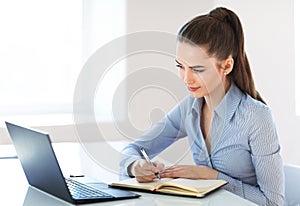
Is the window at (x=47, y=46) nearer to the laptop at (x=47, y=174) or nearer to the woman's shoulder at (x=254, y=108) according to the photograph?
the woman's shoulder at (x=254, y=108)

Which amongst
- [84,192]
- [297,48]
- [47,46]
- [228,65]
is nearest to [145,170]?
[84,192]

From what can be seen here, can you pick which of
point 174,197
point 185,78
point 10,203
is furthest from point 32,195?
point 185,78

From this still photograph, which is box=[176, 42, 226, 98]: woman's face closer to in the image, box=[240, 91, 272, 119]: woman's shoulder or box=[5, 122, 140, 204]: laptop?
box=[240, 91, 272, 119]: woman's shoulder

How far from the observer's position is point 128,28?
10.0 ft

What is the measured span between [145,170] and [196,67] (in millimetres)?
371

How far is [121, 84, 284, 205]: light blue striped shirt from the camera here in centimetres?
167

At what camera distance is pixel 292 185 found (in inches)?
71.4

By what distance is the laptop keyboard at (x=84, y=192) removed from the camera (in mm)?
1418

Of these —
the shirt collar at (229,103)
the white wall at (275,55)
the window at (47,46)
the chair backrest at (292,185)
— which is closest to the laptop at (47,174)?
the shirt collar at (229,103)

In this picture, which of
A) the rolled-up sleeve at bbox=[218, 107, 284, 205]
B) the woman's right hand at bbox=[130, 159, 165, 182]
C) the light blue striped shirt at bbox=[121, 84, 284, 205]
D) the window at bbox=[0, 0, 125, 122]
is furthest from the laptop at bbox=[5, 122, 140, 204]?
the window at bbox=[0, 0, 125, 122]

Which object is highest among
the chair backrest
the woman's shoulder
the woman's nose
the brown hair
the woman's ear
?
the brown hair

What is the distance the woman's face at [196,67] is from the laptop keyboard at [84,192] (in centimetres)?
48

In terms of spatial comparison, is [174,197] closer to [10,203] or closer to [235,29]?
[10,203]

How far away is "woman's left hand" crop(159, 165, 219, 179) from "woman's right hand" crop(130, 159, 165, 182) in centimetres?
2
